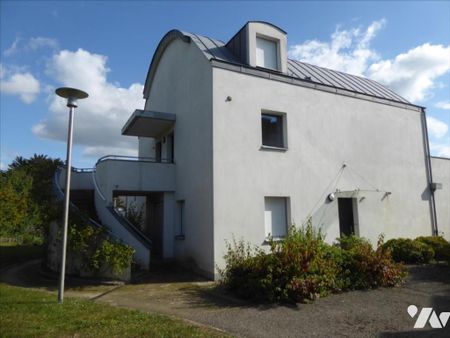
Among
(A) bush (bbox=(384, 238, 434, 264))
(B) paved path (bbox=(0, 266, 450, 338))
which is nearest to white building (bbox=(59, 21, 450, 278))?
(A) bush (bbox=(384, 238, 434, 264))

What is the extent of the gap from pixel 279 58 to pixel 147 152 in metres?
9.77

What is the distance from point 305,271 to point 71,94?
6847 mm

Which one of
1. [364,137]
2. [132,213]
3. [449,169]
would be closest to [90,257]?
[132,213]

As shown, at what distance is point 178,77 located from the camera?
1525cm

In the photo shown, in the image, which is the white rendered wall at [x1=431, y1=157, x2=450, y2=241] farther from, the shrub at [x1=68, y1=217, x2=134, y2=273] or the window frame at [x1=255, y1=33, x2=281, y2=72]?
the shrub at [x1=68, y1=217, x2=134, y2=273]

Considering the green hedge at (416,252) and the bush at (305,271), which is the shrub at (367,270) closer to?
the bush at (305,271)

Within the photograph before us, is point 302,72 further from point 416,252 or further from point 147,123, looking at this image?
point 416,252

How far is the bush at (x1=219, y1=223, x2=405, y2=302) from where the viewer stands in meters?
8.01

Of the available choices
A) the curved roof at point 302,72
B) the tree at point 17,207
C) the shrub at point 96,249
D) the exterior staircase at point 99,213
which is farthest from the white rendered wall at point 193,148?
the tree at point 17,207

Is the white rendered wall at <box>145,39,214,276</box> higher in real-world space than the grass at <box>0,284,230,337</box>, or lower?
higher

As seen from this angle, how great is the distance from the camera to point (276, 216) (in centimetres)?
1243

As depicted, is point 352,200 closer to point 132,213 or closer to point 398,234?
point 398,234
